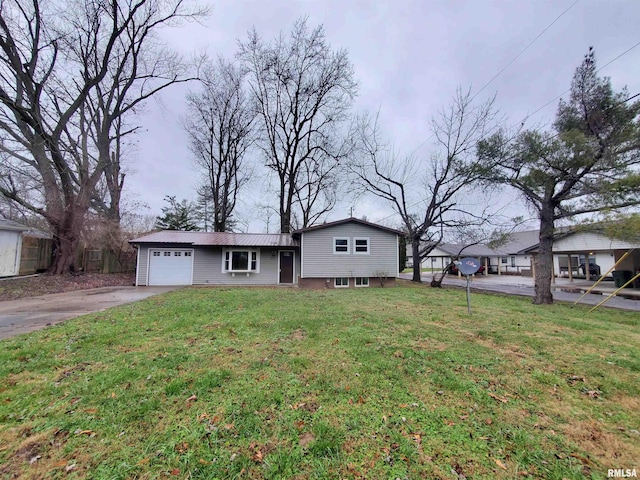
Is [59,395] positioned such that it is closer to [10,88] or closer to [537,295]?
[537,295]

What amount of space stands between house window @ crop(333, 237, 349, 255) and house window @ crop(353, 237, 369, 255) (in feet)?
1.61

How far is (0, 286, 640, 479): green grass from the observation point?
201cm

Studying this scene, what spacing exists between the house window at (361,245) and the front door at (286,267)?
13.1 ft

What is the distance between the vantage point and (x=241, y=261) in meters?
15.4

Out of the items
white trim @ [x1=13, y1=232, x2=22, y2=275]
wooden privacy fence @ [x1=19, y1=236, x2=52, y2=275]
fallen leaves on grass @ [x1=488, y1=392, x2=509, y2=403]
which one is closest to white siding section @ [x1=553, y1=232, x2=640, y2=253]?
fallen leaves on grass @ [x1=488, y1=392, x2=509, y2=403]

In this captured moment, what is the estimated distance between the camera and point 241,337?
4.93 metres

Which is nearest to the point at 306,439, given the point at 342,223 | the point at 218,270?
the point at 342,223

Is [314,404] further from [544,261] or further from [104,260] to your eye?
[104,260]

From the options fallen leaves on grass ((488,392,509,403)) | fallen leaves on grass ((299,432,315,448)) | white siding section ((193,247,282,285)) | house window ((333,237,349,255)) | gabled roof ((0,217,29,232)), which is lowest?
fallen leaves on grass ((299,432,315,448))

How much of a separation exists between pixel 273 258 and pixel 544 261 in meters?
12.7

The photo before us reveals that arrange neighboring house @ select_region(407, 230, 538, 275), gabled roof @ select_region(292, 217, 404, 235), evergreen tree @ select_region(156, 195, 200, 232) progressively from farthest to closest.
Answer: neighboring house @ select_region(407, 230, 538, 275) < evergreen tree @ select_region(156, 195, 200, 232) < gabled roof @ select_region(292, 217, 404, 235)

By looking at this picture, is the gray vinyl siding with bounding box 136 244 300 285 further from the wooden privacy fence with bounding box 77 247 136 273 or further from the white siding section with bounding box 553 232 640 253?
the white siding section with bounding box 553 232 640 253

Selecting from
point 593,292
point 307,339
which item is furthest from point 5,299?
point 593,292

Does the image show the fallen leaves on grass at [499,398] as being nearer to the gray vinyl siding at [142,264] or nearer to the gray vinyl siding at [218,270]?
the gray vinyl siding at [218,270]
